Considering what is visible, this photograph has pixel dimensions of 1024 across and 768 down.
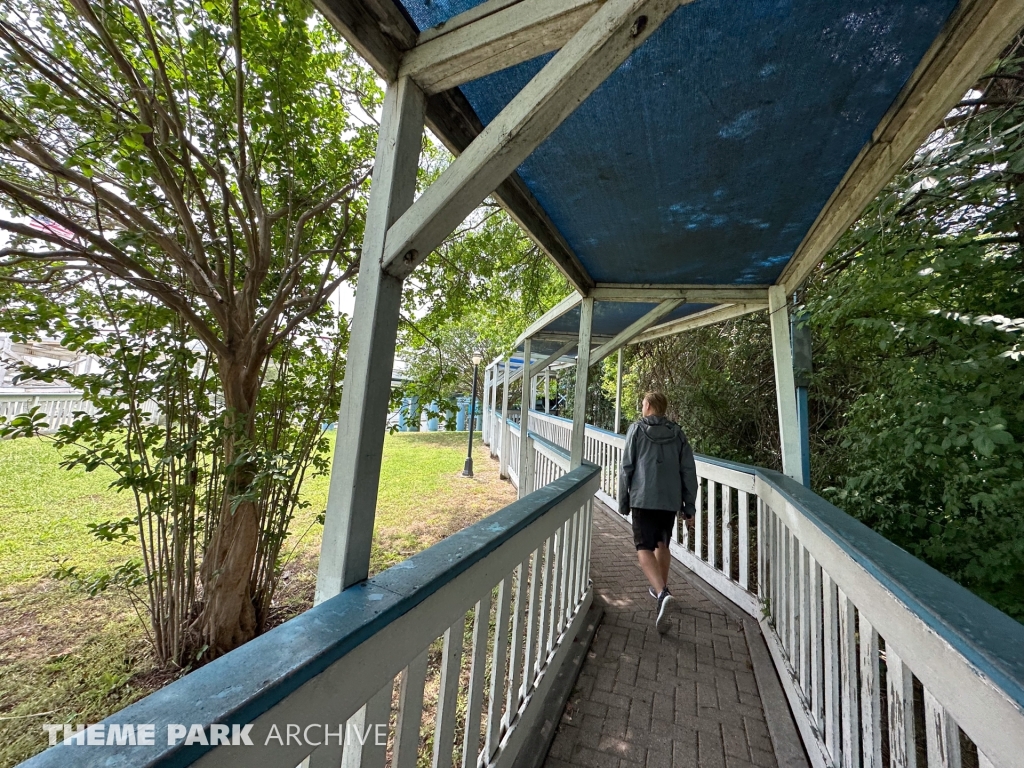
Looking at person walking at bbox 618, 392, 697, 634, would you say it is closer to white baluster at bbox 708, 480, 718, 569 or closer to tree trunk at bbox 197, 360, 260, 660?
white baluster at bbox 708, 480, 718, 569

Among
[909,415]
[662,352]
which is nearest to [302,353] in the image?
[909,415]

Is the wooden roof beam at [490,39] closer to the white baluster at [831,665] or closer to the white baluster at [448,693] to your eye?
the white baluster at [448,693]

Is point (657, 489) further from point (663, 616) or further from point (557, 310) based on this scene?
point (557, 310)

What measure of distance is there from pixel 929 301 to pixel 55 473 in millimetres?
11091

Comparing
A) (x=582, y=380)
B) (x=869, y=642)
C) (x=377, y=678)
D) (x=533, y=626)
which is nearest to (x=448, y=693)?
(x=377, y=678)

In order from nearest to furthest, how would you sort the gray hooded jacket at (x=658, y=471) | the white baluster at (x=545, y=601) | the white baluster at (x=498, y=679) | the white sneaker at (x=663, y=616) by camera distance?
the white baluster at (x=498, y=679), the white baluster at (x=545, y=601), the white sneaker at (x=663, y=616), the gray hooded jacket at (x=658, y=471)

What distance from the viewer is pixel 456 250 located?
14.3ft

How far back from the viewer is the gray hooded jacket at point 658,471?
2.96 meters

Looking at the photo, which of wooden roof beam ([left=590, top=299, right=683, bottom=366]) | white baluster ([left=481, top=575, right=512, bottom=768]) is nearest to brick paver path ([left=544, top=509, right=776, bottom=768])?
white baluster ([left=481, top=575, right=512, bottom=768])

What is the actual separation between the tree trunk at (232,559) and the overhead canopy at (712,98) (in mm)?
1977

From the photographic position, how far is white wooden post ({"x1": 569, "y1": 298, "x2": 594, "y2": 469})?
3.39 meters

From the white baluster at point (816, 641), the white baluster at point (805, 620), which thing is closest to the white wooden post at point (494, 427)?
the white baluster at point (805, 620)

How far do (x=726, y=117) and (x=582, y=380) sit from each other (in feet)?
7.26

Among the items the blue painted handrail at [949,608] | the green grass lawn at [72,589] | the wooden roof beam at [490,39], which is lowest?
the green grass lawn at [72,589]
